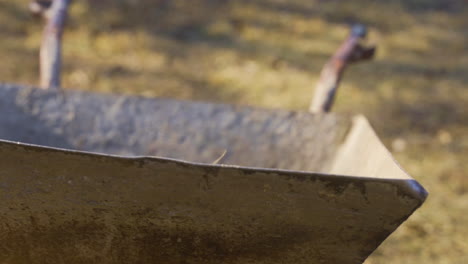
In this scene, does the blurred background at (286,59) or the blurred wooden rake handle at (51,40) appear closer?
the blurred wooden rake handle at (51,40)

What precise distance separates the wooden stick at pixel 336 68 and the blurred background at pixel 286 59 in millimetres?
953

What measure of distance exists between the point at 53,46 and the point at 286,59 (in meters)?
2.53

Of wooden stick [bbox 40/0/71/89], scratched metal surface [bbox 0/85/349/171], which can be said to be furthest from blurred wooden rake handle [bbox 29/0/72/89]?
scratched metal surface [bbox 0/85/349/171]

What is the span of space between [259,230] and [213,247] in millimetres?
88

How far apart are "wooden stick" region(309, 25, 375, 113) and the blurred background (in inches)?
→ 37.5

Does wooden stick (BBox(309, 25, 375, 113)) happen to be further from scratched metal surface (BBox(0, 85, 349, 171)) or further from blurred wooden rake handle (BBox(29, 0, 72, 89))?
blurred wooden rake handle (BBox(29, 0, 72, 89))

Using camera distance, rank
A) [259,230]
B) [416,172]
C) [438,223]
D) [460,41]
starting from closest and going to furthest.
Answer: [259,230] < [438,223] < [416,172] < [460,41]

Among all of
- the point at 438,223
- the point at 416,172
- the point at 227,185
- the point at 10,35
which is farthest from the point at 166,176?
the point at 10,35

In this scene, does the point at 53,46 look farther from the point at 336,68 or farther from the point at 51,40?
the point at 336,68

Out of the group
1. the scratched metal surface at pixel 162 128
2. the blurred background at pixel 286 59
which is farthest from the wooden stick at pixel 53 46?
the blurred background at pixel 286 59

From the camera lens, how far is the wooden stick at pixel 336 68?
1.73 metres

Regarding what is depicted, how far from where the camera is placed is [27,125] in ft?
4.93

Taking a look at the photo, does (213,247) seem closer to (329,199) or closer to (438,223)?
(329,199)

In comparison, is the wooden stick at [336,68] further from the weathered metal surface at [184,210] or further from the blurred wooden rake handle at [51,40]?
the blurred wooden rake handle at [51,40]
